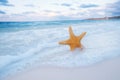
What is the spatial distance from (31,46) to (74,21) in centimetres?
30

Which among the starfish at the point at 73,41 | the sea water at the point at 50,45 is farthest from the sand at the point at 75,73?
the starfish at the point at 73,41

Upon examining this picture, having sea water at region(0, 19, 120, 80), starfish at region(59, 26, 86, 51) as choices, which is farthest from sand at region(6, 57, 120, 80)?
starfish at region(59, 26, 86, 51)

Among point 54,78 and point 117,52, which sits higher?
point 117,52

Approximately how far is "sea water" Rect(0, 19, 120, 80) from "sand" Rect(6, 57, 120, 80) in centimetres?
3

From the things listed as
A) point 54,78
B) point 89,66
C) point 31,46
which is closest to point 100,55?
point 89,66

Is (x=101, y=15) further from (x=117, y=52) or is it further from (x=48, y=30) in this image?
(x=48, y=30)

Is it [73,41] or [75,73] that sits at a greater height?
[73,41]

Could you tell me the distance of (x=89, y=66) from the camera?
3.50 ft

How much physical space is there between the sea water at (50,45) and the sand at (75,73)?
28mm

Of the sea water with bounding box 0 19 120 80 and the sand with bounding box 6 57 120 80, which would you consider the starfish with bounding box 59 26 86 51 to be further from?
the sand with bounding box 6 57 120 80

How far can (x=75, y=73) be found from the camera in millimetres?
1048

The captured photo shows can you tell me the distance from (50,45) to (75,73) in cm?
22

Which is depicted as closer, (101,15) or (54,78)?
(54,78)

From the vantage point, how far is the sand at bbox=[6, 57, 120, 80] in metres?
1.03
